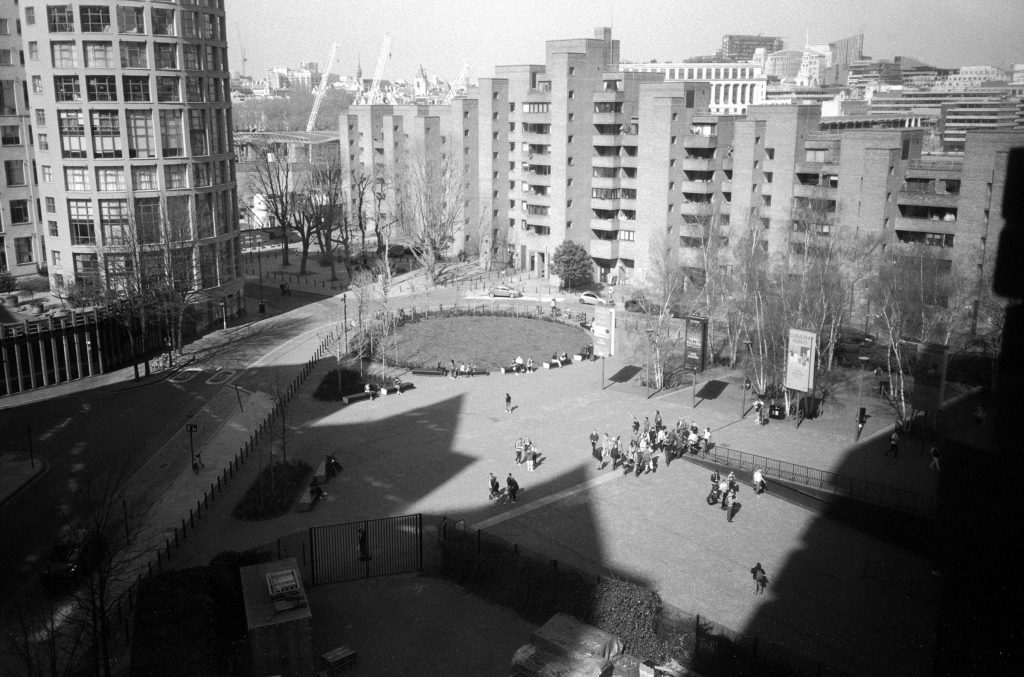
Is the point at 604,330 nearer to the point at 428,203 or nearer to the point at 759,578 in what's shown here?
the point at 759,578

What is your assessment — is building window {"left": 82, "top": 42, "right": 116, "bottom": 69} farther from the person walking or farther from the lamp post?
the person walking

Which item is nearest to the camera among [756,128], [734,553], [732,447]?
[734,553]

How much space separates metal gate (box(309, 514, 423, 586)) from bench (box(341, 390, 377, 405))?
14.6 meters

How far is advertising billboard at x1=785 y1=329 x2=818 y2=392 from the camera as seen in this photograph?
3331 cm

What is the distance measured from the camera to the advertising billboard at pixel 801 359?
3331cm

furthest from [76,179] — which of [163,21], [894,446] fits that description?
[894,446]

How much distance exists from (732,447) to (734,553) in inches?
378

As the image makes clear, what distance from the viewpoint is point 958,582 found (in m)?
3.02

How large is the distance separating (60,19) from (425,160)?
3528 centimetres

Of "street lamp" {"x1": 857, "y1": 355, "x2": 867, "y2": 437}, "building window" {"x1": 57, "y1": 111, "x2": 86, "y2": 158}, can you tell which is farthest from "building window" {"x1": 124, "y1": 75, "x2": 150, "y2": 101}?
"street lamp" {"x1": 857, "y1": 355, "x2": 867, "y2": 437}

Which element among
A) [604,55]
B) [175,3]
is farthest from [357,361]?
[604,55]

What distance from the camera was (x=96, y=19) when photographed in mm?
49531

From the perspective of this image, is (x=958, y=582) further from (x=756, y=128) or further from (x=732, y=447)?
(x=756, y=128)

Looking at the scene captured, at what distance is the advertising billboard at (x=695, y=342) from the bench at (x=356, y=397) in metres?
15.5
